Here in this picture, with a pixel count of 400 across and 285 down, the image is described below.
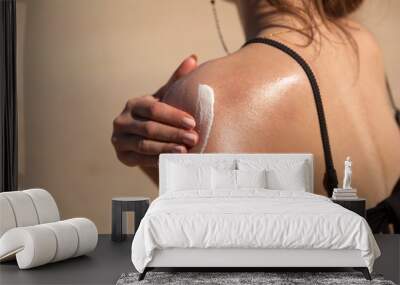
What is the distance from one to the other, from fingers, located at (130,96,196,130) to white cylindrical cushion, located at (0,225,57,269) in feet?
5.75

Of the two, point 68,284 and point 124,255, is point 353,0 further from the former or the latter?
point 68,284

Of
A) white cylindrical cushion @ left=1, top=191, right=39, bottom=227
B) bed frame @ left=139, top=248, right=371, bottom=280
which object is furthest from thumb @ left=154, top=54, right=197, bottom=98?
bed frame @ left=139, top=248, right=371, bottom=280

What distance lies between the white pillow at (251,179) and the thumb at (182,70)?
1.15 metres

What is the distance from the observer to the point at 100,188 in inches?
250

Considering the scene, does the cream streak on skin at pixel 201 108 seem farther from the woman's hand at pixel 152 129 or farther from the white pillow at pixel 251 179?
the white pillow at pixel 251 179

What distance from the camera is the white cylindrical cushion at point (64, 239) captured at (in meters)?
4.79

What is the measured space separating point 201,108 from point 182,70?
0.45m

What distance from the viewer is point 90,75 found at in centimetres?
637

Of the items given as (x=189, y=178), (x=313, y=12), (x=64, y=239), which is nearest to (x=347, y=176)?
(x=189, y=178)

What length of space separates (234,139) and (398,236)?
1.69 meters

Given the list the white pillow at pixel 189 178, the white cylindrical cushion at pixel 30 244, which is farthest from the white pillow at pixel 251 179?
the white cylindrical cushion at pixel 30 244

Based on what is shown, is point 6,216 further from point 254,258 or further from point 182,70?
point 182,70

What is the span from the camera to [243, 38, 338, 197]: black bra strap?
600cm

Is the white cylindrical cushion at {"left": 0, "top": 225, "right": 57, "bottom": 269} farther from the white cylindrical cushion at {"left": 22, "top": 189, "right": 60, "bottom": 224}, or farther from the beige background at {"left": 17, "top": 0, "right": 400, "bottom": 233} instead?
the beige background at {"left": 17, "top": 0, "right": 400, "bottom": 233}
